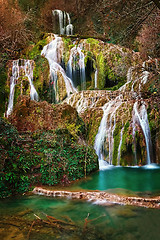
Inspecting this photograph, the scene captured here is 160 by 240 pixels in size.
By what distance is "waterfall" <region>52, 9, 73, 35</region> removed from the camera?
23.4 m

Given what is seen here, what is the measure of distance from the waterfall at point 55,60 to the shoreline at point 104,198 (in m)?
9.41

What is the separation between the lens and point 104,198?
4.42 m

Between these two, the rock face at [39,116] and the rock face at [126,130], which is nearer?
the rock face at [39,116]

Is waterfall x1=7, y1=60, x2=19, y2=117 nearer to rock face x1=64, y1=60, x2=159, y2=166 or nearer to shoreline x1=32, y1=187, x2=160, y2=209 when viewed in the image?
rock face x1=64, y1=60, x2=159, y2=166

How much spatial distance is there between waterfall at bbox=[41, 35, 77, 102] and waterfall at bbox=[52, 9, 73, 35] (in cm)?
666

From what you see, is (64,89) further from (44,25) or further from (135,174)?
(44,25)

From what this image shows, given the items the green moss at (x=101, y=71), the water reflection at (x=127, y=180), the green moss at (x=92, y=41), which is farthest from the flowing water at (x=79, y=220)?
the green moss at (x=92, y=41)

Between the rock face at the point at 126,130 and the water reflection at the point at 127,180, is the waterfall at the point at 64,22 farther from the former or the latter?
the water reflection at the point at 127,180

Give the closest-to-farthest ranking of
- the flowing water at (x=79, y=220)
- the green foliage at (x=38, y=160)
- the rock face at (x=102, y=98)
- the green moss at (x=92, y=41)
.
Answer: the flowing water at (x=79, y=220)
the green foliage at (x=38, y=160)
the rock face at (x=102, y=98)
the green moss at (x=92, y=41)

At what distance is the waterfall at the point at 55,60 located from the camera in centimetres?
1388

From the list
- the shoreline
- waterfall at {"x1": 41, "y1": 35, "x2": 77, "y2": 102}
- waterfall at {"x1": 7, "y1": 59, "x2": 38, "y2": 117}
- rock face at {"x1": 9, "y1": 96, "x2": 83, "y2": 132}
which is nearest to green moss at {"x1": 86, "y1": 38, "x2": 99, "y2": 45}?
waterfall at {"x1": 41, "y1": 35, "x2": 77, "y2": 102}

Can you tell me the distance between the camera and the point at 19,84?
12766 mm

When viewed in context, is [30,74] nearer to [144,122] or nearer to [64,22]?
[144,122]

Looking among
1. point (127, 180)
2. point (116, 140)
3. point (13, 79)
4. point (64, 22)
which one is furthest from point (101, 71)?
point (64, 22)
